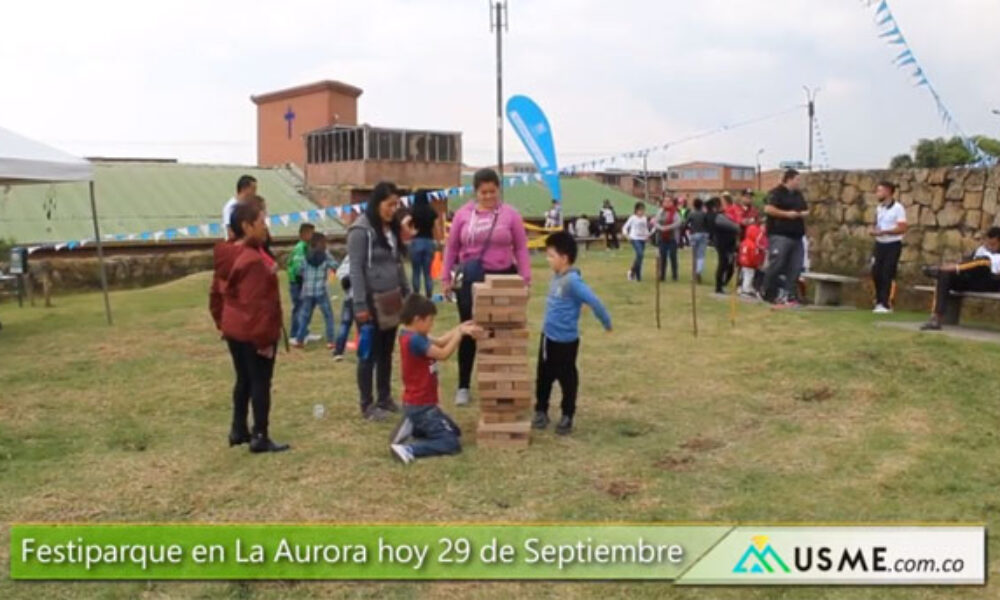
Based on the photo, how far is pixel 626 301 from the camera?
1217 centimetres

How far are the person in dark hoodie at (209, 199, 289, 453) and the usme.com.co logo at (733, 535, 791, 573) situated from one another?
2839 mm

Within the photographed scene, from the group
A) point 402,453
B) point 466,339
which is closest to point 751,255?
point 466,339

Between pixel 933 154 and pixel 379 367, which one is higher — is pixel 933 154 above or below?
above

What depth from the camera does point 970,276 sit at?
8492mm

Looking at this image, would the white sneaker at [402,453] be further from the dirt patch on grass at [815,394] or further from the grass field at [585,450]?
the dirt patch on grass at [815,394]

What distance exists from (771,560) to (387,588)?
160cm

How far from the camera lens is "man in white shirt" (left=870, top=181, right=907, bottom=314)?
31.9 ft

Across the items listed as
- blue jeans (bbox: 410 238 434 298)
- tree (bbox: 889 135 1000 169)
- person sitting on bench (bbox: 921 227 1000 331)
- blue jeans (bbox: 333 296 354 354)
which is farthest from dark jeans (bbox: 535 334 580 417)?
tree (bbox: 889 135 1000 169)

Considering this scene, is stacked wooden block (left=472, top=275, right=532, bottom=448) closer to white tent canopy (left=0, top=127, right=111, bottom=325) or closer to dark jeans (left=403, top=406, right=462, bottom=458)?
dark jeans (left=403, top=406, right=462, bottom=458)

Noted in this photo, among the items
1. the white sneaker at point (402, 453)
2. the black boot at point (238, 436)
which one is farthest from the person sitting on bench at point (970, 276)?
the black boot at point (238, 436)

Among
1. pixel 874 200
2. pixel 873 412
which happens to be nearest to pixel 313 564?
pixel 873 412

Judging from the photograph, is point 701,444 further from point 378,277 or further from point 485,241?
point 378,277

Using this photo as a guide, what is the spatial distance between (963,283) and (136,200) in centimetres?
2005

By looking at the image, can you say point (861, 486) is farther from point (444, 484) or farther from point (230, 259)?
point (230, 259)
